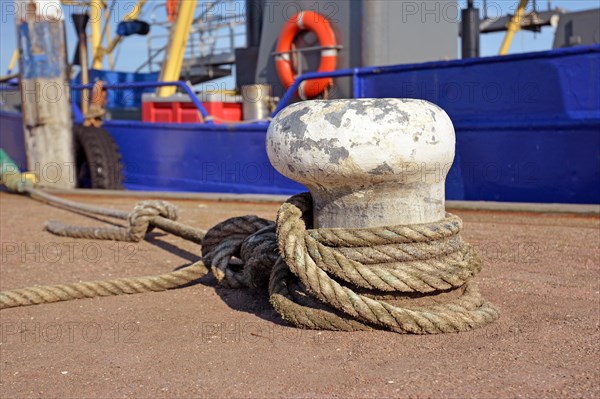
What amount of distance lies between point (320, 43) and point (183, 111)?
2.11m

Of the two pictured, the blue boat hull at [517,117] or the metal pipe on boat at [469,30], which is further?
the metal pipe on boat at [469,30]

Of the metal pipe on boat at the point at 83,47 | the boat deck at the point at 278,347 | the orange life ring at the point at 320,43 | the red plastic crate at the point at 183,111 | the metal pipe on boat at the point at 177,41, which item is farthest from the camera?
the metal pipe on boat at the point at 83,47

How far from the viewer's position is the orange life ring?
7617 mm

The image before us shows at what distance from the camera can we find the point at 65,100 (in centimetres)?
820

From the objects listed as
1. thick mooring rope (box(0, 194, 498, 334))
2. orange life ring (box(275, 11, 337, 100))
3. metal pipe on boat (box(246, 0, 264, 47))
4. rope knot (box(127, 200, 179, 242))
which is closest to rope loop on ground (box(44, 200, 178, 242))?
rope knot (box(127, 200, 179, 242))

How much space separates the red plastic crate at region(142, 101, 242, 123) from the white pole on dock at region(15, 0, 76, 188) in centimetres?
123

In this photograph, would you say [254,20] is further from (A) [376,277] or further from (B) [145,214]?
(A) [376,277]

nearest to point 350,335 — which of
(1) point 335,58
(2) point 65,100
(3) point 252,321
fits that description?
(3) point 252,321

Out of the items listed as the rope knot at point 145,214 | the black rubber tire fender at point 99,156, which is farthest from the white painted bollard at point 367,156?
the black rubber tire fender at point 99,156

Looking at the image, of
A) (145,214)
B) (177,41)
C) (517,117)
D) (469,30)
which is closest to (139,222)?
(145,214)

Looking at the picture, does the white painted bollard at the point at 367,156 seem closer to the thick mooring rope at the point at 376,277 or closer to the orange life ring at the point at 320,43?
the thick mooring rope at the point at 376,277

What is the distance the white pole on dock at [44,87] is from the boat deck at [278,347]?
5.00 m

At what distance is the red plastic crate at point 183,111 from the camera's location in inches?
347

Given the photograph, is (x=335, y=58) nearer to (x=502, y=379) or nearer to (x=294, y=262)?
(x=294, y=262)
